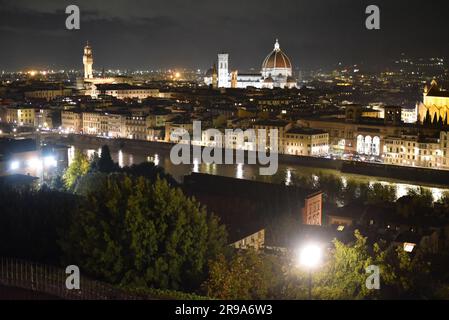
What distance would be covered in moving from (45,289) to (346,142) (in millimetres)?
12843

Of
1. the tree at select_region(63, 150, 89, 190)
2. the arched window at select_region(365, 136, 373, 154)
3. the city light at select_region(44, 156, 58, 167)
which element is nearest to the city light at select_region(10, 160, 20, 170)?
the tree at select_region(63, 150, 89, 190)

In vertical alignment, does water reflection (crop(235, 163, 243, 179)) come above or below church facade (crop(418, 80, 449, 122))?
below

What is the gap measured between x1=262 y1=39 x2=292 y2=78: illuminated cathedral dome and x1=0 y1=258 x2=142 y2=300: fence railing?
2942cm

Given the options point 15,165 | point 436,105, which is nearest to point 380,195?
point 15,165

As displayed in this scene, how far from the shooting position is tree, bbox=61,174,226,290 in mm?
3576

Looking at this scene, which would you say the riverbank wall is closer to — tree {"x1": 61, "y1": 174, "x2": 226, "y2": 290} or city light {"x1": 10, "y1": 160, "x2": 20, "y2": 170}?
city light {"x1": 10, "y1": 160, "x2": 20, "y2": 170}

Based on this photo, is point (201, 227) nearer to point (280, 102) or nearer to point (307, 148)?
point (307, 148)

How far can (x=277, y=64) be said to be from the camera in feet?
107

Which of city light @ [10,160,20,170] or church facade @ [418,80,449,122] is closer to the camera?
city light @ [10,160,20,170]

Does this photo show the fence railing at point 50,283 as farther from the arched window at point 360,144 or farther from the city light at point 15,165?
the arched window at point 360,144

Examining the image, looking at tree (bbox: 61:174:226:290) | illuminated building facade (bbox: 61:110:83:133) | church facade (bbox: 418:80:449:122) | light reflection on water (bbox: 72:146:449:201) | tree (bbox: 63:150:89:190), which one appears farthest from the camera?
illuminated building facade (bbox: 61:110:83:133)

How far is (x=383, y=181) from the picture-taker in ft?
37.8

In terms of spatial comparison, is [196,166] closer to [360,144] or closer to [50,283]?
[360,144]
